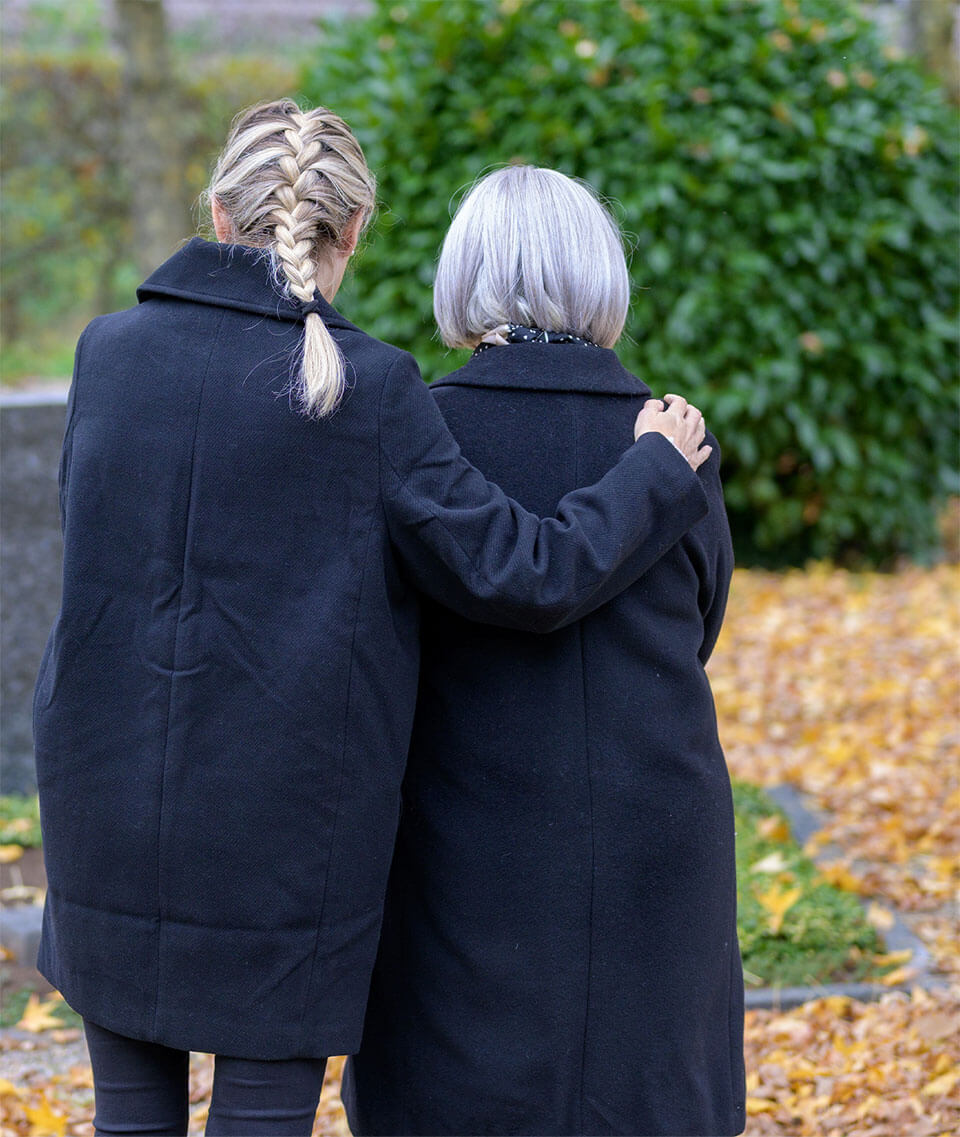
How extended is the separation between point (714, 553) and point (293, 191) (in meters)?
0.81

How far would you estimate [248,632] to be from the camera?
70.0 inches

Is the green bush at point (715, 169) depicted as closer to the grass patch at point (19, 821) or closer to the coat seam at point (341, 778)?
the grass patch at point (19, 821)

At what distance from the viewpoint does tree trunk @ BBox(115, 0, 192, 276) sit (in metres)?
7.67

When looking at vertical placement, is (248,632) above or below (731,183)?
below

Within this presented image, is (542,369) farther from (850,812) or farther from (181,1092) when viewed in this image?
(850,812)

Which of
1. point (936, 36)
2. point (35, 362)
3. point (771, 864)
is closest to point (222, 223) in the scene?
point (771, 864)

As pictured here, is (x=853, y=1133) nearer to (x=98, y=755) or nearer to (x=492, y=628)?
(x=492, y=628)

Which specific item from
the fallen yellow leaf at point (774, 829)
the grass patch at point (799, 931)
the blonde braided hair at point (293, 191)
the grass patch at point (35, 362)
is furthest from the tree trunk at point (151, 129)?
the blonde braided hair at point (293, 191)

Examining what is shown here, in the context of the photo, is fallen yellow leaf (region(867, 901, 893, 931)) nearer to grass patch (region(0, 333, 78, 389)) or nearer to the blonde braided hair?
the blonde braided hair

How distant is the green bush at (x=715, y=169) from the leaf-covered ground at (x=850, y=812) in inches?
32.7

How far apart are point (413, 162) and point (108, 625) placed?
469 cm

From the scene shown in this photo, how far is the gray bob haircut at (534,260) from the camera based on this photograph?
77.2 inches

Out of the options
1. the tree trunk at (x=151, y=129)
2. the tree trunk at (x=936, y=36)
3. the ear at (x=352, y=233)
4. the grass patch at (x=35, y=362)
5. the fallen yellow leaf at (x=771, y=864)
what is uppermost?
the tree trunk at (x=936, y=36)

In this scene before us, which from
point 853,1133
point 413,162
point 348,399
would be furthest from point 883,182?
point 348,399
